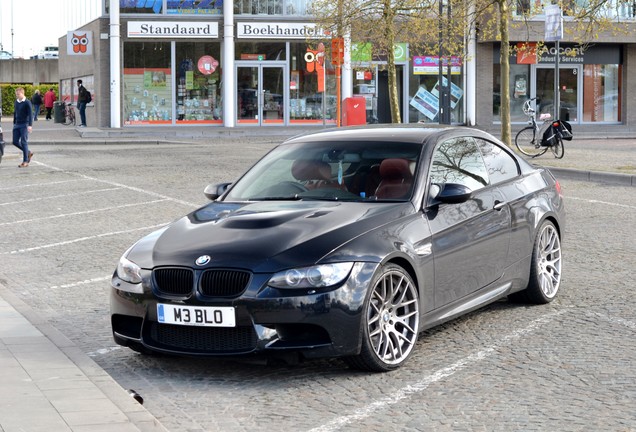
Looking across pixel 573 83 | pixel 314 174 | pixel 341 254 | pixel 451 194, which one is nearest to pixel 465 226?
pixel 451 194

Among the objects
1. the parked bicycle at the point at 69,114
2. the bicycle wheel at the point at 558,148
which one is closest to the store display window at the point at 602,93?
the bicycle wheel at the point at 558,148

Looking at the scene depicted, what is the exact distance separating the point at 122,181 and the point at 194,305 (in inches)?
575

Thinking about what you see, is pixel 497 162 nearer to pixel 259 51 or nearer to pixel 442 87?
pixel 442 87

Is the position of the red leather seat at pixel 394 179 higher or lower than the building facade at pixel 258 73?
lower

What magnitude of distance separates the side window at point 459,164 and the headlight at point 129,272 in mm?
2053

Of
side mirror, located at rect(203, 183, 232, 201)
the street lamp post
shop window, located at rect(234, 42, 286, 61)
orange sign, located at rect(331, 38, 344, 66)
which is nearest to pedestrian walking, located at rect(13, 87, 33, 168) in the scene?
orange sign, located at rect(331, 38, 344, 66)

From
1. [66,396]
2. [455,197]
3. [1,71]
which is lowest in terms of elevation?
[66,396]

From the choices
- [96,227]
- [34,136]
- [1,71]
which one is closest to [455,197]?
[96,227]

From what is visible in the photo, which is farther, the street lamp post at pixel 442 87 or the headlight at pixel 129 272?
the street lamp post at pixel 442 87

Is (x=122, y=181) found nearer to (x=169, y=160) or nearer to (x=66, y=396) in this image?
(x=169, y=160)

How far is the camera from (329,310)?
5992 mm

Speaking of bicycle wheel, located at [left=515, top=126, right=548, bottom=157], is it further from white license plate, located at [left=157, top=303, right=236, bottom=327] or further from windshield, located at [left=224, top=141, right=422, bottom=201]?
white license plate, located at [left=157, top=303, right=236, bottom=327]

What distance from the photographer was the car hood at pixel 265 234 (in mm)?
6094

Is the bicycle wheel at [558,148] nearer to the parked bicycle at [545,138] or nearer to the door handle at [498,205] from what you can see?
the parked bicycle at [545,138]
